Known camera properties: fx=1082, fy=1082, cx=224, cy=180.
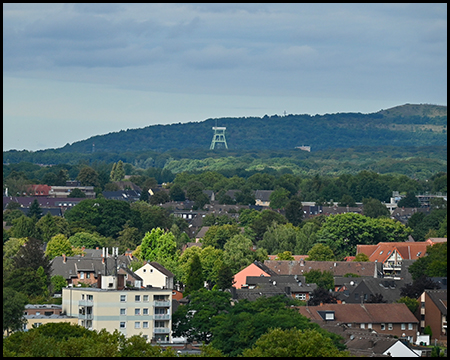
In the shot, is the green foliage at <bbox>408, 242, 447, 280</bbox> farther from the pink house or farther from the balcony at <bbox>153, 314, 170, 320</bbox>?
the balcony at <bbox>153, 314, 170, 320</bbox>

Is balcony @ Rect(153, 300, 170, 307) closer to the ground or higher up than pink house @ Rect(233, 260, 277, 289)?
higher up

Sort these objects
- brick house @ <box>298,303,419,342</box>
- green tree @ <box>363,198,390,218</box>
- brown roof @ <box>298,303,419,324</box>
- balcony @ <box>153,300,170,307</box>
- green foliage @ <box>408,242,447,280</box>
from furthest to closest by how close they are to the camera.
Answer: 1. green tree @ <box>363,198,390,218</box>
2. green foliage @ <box>408,242,447,280</box>
3. brown roof @ <box>298,303,419,324</box>
4. brick house @ <box>298,303,419,342</box>
5. balcony @ <box>153,300,170,307</box>

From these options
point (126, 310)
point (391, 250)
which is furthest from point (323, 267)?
point (126, 310)

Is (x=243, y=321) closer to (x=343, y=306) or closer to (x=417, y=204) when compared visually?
Result: (x=343, y=306)

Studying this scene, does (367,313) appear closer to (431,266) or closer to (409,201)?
(431,266)

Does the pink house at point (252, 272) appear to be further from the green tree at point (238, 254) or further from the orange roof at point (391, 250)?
the orange roof at point (391, 250)

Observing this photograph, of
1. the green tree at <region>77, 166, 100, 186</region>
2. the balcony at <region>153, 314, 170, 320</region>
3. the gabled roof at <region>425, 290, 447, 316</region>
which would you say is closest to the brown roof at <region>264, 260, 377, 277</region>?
the gabled roof at <region>425, 290, 447, 316</region>
